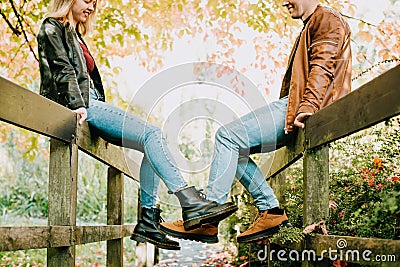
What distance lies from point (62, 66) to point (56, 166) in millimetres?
562

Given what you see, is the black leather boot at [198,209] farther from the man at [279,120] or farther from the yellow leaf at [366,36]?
the yellow leaf at [366,36]

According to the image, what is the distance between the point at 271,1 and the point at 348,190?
14.4 ft

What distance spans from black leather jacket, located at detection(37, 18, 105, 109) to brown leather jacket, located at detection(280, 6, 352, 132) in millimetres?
1133

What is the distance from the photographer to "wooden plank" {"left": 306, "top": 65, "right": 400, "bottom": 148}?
1.76 m

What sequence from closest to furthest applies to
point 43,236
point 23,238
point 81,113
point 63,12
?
point 23,238 < point 43,236 < point 81,113 < point 63,12

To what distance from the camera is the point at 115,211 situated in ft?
16.7

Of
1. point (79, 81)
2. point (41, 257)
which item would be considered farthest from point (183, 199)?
point (41, 257)

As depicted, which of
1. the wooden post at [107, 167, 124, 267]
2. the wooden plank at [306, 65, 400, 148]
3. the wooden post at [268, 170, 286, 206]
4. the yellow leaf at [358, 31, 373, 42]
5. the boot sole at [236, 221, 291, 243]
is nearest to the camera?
the wooden plank at [306, 65, 400, 148]

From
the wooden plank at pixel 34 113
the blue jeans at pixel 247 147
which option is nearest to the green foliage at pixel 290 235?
the blue jeans at pixel 247 147

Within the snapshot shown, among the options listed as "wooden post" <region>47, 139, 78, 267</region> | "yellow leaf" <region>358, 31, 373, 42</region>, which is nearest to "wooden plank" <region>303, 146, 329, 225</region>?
"wooden post" <region>47, 139, 78, 267</region>

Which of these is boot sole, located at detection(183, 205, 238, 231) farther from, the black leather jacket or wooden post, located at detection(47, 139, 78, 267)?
the black leather jacket

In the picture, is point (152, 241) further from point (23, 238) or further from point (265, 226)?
point (23, 238)

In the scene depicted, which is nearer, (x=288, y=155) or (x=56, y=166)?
(x=56, y=166)

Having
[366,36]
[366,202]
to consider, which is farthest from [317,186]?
[366,36]
